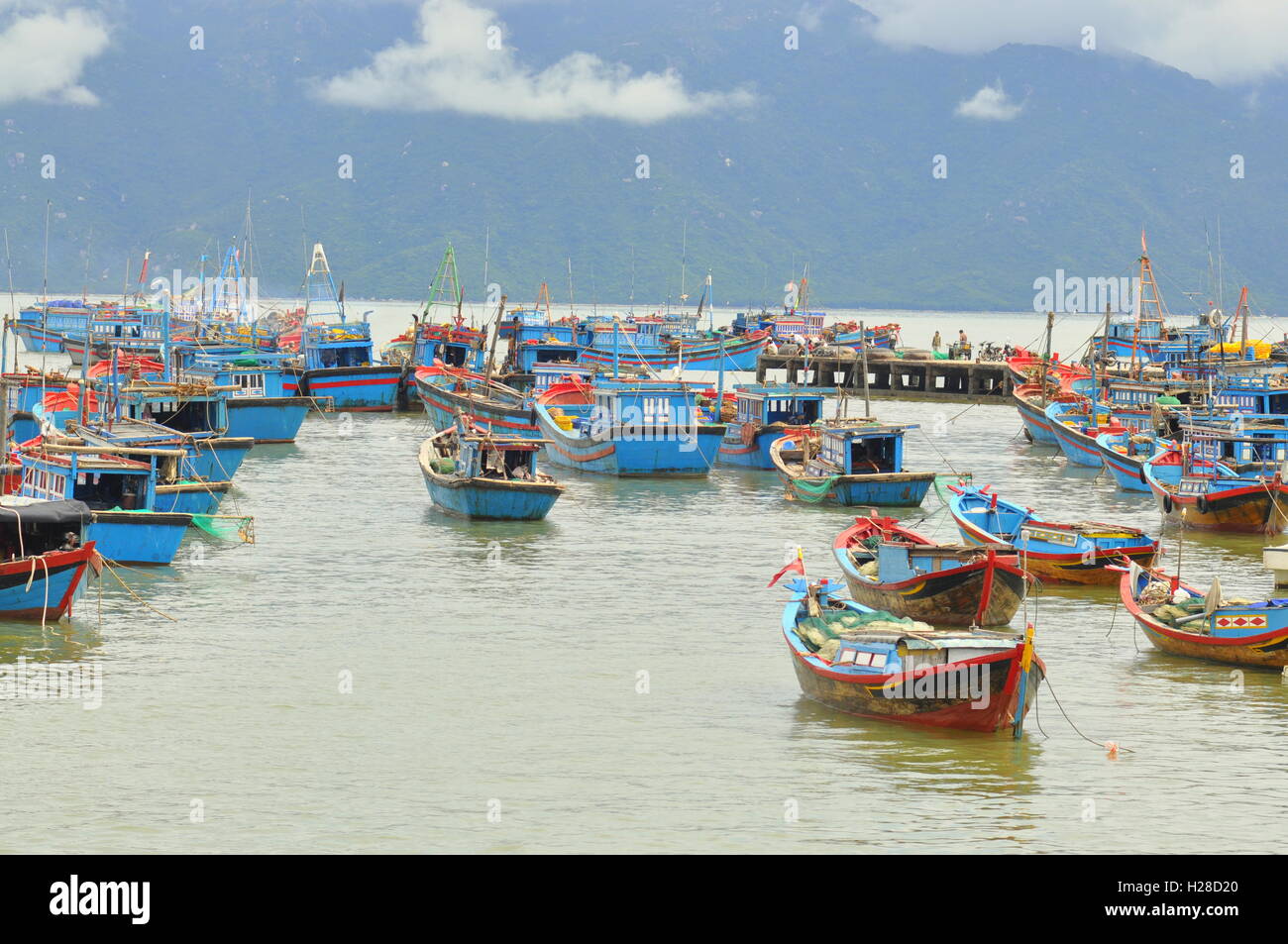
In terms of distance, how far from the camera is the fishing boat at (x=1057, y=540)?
4334 centimetres

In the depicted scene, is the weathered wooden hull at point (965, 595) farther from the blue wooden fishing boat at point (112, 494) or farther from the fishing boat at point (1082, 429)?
the fishing boat at point (1082, 429)

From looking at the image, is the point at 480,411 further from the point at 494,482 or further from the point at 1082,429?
the point at 1082,429

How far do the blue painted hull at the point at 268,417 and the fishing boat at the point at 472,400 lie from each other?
729 cm

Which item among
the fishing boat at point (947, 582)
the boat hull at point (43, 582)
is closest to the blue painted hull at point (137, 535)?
the boat hull at point (43, 582)

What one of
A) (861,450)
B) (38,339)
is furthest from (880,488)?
(38,339)

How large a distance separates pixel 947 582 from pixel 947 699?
8580 mm

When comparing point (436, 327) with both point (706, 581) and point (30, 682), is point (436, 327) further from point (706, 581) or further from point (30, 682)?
point (30, 682)

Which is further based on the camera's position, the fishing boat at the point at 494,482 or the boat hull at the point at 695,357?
the boat hull at the point at 695,357

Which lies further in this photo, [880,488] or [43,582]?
[880,488]

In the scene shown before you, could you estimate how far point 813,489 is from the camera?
62.4 meters

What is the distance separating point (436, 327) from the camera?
113500 mm

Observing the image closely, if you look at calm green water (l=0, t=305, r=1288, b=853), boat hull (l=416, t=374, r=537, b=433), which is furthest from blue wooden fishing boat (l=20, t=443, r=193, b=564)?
boat hull (l=416, t=374, r=537, b=433)

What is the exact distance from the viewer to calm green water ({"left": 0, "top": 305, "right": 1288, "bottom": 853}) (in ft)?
83.8
